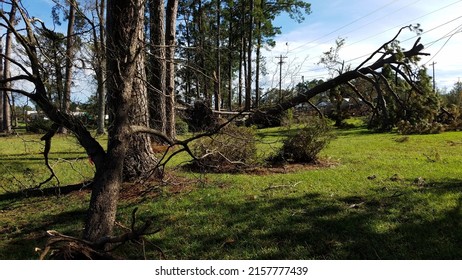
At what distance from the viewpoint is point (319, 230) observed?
4691 millimetres

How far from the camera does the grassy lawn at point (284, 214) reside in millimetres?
4238

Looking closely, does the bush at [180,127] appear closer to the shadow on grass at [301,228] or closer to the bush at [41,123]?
the bush at [41,123]

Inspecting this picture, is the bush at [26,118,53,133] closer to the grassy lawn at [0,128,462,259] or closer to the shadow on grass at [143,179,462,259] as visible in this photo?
the grassy lawn at [0,128,462,259]

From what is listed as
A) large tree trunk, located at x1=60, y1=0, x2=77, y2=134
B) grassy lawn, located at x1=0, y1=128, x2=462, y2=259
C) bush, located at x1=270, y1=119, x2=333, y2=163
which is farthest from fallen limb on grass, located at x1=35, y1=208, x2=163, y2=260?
bush, located at x1=270, y1=119, x2=333, y2=163

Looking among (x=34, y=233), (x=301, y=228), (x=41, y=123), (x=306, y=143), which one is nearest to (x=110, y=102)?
(x=41, y=123)

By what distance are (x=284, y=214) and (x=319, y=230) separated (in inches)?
30.7

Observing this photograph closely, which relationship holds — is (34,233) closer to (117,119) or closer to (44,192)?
(117,119)

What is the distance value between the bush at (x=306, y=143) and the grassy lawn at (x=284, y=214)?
91 centimetres

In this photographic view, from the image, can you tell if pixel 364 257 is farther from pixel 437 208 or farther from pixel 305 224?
pixel 437 208

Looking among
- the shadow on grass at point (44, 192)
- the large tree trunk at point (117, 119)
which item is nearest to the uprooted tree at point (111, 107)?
the large tree trunk at point (117, 119)

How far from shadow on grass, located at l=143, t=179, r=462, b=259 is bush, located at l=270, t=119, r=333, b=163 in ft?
11.9

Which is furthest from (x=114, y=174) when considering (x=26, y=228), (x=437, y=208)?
(x=437, y=208)
